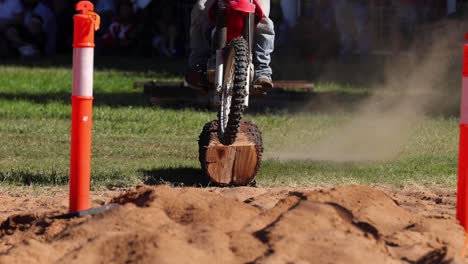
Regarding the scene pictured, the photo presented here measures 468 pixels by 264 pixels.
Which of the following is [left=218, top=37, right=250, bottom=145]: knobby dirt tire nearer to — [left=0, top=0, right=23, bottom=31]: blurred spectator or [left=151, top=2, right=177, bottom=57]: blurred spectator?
[left=151, top=2, right=177, bottom=57]: blurred spectator

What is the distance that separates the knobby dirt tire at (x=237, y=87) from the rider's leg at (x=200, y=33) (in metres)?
A: 0.87

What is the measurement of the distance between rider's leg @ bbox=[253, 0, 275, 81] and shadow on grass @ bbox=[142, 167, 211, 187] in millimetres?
1003

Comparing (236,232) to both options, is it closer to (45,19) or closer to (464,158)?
(464,158)

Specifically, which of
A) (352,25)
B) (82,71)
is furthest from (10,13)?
(82,71)

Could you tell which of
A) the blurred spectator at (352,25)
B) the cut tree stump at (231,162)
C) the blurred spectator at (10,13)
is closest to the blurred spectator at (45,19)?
the blurred spectator at (10,13)

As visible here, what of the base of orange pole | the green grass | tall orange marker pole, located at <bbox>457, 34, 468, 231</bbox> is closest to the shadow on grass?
the green grass

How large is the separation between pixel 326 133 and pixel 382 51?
11.8 metres

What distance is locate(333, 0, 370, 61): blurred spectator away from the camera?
24594 mm

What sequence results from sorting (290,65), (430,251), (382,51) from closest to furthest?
(430,251)
(290,65)
(382,51)

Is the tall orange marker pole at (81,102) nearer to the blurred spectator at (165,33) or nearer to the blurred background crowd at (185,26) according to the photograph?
the blurred background crowd at (185,26)

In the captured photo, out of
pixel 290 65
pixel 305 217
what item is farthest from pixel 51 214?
pixel 290 65

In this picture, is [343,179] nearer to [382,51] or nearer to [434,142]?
[434,142]

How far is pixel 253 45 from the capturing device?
9.98 m

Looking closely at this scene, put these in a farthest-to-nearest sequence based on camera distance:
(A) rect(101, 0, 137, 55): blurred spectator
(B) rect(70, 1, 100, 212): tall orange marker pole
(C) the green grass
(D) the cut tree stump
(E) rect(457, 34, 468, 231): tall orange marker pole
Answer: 1. (A) rect(101, 0, 137, 55): blurred spectator
2. (C) the green grass
3. (D) the cut tree stump
4. (E) rect(457, 34, 468, 231): tall orange marker pole
5. (B) rect(70, 1, 100, 212): tall orange marker pole
